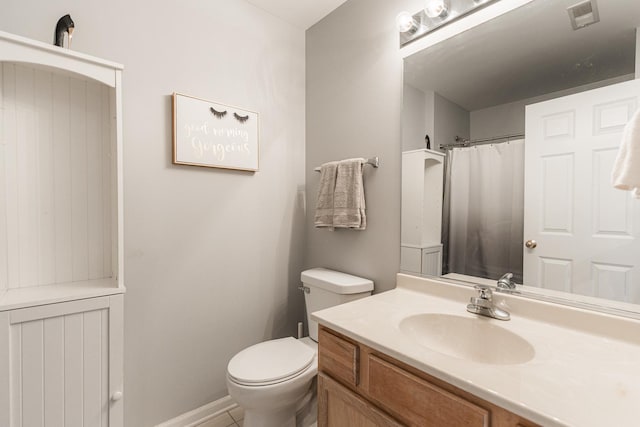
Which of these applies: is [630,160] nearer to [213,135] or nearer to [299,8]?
[213,135]

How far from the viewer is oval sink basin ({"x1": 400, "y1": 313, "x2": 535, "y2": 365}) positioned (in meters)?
0.94

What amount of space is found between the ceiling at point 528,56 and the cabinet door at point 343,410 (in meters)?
1.19

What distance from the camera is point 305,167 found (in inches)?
80.4

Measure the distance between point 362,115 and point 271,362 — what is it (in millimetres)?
1356

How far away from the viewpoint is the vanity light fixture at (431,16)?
48.9 inches

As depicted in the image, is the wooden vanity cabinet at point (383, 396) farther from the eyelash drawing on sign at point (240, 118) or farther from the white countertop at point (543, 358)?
the eyelash drawing on sign at point (240, 118)

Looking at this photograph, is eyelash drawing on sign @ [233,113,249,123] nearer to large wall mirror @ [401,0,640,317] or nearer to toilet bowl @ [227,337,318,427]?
large wall mirror @ [401,0,640,317]

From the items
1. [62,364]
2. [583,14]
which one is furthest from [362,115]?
[62,364]

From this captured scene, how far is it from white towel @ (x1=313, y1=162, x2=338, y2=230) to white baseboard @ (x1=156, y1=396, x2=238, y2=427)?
3.77ft

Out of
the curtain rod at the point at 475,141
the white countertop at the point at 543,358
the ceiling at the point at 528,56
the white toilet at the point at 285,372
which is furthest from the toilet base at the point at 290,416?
the ceiling at the point at 528,56

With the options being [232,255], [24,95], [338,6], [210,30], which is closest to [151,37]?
[210,30]

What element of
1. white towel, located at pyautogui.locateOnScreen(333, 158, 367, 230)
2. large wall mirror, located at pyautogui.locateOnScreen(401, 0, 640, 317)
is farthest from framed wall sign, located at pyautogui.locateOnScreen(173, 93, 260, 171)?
large wall mirror, located at pyautogui.locateOnScreen(401, 0, 640, 317)

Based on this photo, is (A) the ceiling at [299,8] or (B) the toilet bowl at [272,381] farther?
(A) the ceiling at [299,8]

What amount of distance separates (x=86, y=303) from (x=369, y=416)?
107cm
